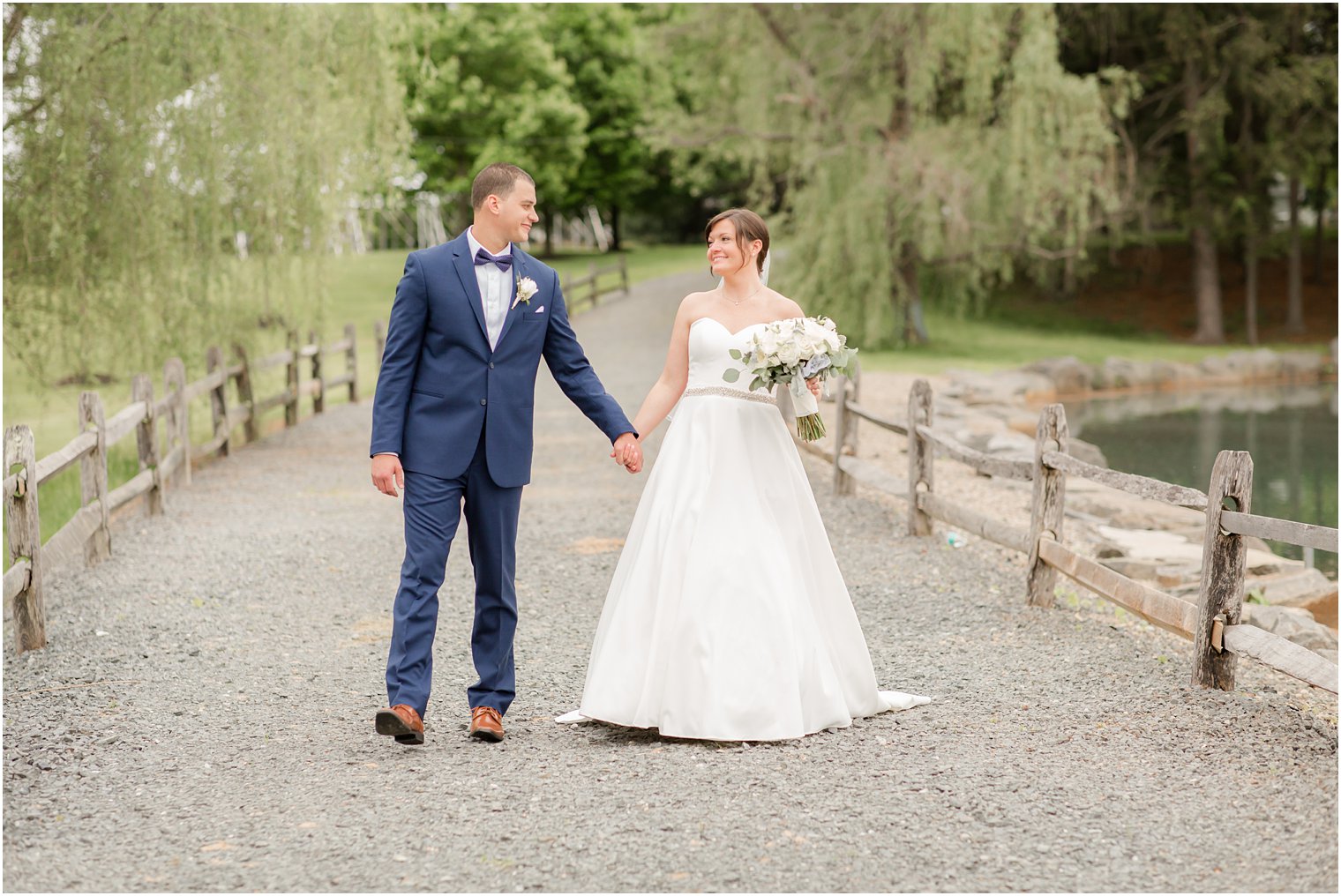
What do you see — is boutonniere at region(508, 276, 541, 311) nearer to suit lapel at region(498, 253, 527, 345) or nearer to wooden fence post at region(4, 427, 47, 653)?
suit lapel at region(498, 253, 527, 345)

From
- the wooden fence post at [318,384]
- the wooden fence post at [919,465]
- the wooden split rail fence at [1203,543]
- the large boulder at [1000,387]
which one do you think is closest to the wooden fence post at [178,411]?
the wooden fence post at [318,384]

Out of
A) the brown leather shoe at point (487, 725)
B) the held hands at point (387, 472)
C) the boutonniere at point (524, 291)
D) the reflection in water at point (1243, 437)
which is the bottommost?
the reflection in water at point (1243, 437)

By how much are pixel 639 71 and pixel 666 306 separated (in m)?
13.2

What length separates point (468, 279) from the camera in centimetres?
466

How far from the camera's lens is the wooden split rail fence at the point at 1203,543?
5020 mm

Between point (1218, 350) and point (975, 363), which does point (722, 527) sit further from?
point (1218, 350)

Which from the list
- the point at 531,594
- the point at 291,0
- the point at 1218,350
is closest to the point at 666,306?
the point at 1218,350

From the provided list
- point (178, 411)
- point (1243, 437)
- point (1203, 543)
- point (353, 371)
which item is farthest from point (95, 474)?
point (1243, 437)

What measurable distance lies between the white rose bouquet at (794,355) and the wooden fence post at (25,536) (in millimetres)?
3765

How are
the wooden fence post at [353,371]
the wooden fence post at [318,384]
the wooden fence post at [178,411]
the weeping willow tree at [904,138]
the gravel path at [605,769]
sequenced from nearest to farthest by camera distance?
the gravel path at [605,769]
the wooden fence post at [178,411]
the wooden fence post at [318,384]
the wooden fence post at [353,371]
the weeping willow tree at [904,138]

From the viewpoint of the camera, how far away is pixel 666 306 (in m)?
31.0

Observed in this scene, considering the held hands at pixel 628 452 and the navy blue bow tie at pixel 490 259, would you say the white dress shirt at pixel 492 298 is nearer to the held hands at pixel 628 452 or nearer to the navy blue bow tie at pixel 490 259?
the navy blue bow tie at pixel 490 259

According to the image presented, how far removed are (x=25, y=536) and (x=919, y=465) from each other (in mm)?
5826

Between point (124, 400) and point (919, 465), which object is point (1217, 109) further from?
point (124, 400)
